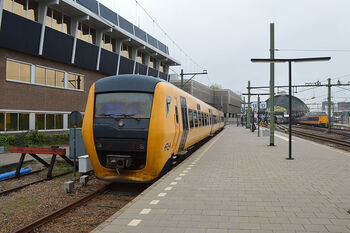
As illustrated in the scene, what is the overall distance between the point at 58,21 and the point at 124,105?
17028mm

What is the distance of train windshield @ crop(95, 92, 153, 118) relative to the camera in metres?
7.32

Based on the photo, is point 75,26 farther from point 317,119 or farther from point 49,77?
point 317,119

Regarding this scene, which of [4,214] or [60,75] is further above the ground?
[60,75]

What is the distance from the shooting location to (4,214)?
6020 millimetres

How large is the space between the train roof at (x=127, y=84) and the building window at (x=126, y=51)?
22563 mm

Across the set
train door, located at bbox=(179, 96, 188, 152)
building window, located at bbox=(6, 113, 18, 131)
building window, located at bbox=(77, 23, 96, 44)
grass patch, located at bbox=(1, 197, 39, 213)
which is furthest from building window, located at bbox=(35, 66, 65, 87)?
grass patch, located at bbox=(1, 197, 39, 213)

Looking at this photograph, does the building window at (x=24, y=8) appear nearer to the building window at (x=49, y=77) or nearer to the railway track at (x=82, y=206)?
the building window at (x=49, y=77)

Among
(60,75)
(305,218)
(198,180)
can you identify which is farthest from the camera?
(60,75)

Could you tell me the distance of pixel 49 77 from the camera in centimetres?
2097

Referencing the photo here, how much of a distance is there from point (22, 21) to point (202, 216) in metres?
17.8

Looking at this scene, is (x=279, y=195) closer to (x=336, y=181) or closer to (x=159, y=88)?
(x=336, y=181)

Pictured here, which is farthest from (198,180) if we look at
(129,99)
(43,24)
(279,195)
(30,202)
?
(43,24)

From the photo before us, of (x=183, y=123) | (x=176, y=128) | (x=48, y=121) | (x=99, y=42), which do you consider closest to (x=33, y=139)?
(x=48, y=121)

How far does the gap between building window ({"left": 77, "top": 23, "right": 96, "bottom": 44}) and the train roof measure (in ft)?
57.6
